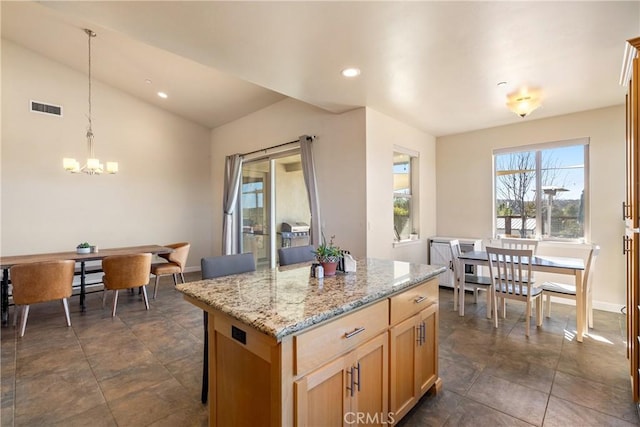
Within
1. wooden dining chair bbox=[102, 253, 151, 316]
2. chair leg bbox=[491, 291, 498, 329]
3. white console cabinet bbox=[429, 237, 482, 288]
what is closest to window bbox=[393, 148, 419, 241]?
white console cabinet bbox=[429, 237, 482, 288]

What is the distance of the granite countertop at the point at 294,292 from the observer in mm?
1231

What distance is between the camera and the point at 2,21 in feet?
13.1

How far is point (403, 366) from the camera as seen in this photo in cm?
180

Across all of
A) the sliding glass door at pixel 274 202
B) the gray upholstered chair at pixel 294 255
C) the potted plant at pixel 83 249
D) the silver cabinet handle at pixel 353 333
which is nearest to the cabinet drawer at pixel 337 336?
the silver cabinet handle at pixel 353 333

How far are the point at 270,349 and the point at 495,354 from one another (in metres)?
2.52

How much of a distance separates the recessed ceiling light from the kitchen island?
6.54 feet

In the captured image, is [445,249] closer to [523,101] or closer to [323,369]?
[523,101]

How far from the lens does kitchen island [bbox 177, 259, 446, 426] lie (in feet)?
3.91

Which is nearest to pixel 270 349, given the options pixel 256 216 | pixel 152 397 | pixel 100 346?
pixel 152 397

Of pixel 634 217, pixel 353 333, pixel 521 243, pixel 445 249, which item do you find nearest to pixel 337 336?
pixel 353 333

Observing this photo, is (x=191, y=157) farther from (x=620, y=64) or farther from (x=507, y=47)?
(x=620, y=64)

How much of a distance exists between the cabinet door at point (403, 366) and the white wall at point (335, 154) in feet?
6.80

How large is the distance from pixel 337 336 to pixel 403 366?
0.71 meters

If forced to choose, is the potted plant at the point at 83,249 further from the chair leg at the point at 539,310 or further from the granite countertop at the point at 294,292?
→ the chair leg at the point at 539,310
